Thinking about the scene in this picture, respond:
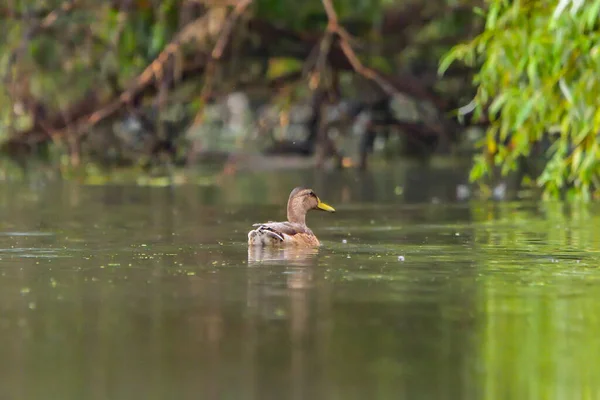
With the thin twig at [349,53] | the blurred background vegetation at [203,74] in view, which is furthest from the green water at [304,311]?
the blurred background vegetation at [203,74]

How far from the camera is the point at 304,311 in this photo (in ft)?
32.7

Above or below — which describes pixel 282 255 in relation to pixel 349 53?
below

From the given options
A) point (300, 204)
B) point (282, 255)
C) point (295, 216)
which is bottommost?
point (282, 255)

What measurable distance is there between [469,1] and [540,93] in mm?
11401

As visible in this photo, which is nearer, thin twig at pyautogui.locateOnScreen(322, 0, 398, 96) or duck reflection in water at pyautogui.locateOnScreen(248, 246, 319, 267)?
duck reflection in water at pyautogui.locateOnScreen(248, 246, 319, 267)

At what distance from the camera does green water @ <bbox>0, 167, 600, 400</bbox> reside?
7684 mm

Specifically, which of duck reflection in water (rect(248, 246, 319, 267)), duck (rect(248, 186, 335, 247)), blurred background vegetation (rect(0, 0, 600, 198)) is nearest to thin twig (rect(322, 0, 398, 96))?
blurred background vegetation (rect(0, 0, 600, 198))

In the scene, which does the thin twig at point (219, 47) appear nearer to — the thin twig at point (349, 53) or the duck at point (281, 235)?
the thin twig at point (349, 53)

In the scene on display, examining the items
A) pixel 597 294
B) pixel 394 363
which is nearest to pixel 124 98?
pixel 597 294

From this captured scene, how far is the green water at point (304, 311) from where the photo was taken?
7684 mm

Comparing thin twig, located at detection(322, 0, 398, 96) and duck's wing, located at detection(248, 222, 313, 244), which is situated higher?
thin twig, located at detection(322, 0, 398, 96)

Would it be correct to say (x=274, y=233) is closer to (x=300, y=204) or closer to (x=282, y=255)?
(x=282, y=255)

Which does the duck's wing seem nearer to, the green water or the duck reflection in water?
the duck reflection in water

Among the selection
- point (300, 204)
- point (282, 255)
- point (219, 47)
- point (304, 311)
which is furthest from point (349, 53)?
point (304, 311)
